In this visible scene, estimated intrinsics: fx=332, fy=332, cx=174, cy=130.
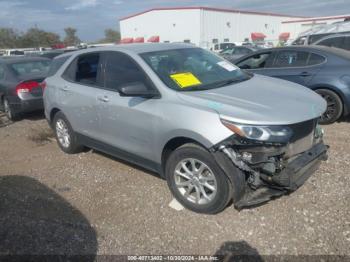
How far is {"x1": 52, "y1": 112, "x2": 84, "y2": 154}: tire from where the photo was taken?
5.32m

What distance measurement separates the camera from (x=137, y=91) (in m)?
3.64

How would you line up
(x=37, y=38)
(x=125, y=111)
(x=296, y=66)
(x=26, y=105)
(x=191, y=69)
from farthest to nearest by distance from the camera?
1. (x=37, y=38)
2. (x=26, y=105)
3. (x=296, y=66)
4. (x=191, y=69)
5. (x=125, y=111)

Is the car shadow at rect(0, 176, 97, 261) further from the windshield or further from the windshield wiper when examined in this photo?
the windshield wiper

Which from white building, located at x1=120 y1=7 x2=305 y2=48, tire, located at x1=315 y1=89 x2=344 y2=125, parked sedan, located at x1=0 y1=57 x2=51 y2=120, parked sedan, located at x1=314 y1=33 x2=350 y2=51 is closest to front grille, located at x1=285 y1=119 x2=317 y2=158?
tire, located at x1=315 y1=89 x2=344 y2=125

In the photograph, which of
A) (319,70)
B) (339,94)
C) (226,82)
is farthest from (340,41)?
(226,82)

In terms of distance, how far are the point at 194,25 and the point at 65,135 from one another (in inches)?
1667

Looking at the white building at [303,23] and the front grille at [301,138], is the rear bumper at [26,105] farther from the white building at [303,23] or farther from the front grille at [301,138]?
the white building at [303,23]

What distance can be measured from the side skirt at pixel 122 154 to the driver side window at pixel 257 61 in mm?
4143

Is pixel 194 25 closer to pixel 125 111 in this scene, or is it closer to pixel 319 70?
pixel 319 70

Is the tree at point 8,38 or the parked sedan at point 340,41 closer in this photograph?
the parked sedan at point 340,41

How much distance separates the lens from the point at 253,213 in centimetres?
353

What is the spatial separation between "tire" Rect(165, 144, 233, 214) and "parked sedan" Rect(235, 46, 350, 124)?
12.3 ft

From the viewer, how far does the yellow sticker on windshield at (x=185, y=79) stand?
12.3ft

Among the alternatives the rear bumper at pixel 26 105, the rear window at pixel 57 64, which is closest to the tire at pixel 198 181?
the rear window at pixel 57 64
